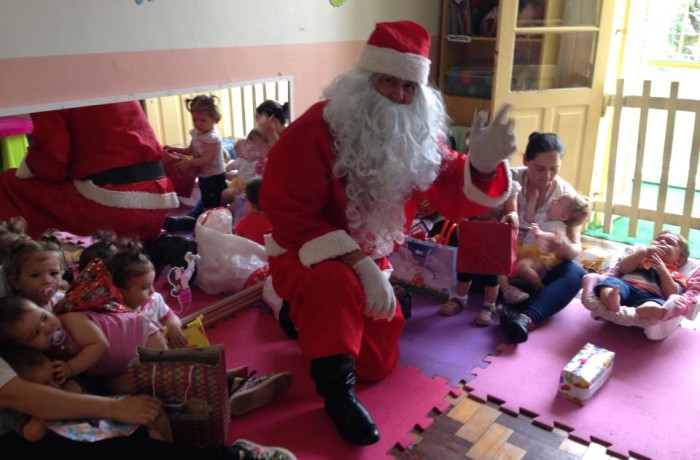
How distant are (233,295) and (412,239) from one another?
83 cm

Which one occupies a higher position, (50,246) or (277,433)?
(50,246)

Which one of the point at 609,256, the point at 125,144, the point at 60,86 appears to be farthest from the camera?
the point at 609,256

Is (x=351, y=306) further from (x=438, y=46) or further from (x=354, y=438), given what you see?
(x=438, y=46)

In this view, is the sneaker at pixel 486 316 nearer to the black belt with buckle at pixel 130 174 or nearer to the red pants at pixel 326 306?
the red pants at pixel 326 306

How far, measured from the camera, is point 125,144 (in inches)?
95.6

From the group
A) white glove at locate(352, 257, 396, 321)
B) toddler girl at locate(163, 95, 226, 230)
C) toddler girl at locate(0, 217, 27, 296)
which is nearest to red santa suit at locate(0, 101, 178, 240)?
toddler girl at locate(163, 95, 226, 230)

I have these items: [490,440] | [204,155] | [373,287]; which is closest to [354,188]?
[373,287]

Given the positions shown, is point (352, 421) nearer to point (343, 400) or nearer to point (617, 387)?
point (343, 400)

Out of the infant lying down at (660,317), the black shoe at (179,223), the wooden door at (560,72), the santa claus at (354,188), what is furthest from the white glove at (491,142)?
the wooden door at (560,72)

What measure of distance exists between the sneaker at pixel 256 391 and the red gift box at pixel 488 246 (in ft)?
3.03

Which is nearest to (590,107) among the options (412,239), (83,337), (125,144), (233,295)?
(412,239)

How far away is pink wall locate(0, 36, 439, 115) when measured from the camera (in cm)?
207

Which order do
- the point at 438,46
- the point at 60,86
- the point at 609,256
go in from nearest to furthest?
1. the point at 60,86
2. the point at 609,256
3. the point at 438,46

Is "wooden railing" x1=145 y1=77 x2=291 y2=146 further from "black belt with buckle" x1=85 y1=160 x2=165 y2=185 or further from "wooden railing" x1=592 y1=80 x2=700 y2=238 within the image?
"wooden railing" x1=592 y1=80 x2=700 y2=238
